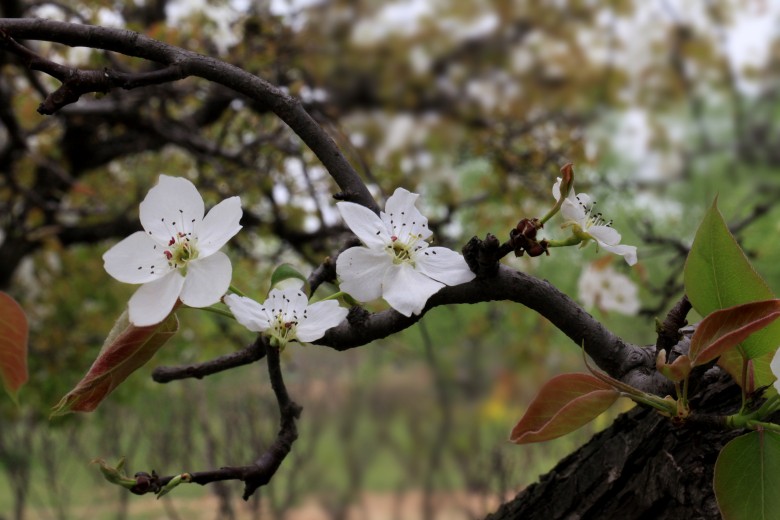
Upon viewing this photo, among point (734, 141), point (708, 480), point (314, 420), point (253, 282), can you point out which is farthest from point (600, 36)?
point (708, 480)

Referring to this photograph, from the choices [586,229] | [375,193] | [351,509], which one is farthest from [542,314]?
[351,509]

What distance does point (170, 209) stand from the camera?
31 cm

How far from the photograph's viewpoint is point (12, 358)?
352mm

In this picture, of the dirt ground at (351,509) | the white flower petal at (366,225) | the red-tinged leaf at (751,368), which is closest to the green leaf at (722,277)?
the red-tinged leaf at (751,368)

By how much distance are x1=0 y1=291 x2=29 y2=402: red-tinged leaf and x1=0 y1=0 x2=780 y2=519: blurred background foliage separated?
0.36 meters

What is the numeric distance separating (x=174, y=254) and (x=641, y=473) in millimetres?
271

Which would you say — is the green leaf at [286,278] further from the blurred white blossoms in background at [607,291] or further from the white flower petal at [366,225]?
the blurred white blossoms in background at [607,291]

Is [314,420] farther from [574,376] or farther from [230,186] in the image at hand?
[574,376]

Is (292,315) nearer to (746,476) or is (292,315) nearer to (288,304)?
(288,304)

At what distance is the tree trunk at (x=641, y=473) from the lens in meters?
0.39

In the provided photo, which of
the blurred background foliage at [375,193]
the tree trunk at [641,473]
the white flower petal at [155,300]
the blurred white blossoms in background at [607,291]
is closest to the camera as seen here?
the white flower petal at [155,300]

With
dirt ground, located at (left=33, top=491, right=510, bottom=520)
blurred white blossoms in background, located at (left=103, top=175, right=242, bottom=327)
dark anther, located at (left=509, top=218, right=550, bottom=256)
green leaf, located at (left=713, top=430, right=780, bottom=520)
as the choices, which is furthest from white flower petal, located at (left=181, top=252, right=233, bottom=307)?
dirt ground, located at (left=33, top=491, right=510, bottom=520)

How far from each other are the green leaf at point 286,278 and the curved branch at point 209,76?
0.04 meters

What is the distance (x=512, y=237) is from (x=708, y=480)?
196 mm
